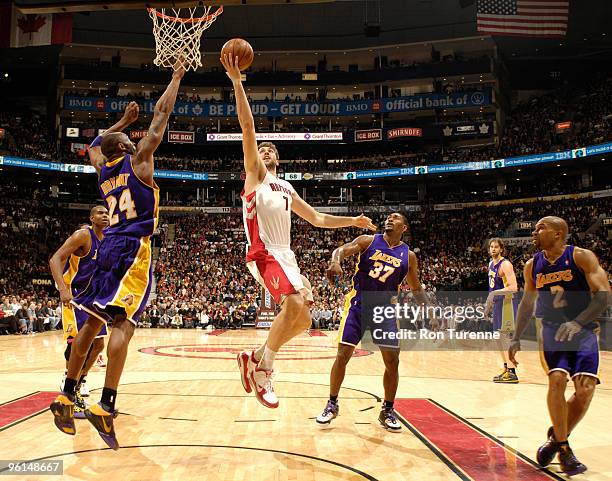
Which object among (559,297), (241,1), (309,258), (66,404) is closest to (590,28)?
(309,258)

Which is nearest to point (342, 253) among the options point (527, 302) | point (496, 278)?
point (527, 302)

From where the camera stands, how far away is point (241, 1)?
859 centimetres

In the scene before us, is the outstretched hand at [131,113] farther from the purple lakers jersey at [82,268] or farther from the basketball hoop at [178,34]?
the basketball hoop at [178,34]

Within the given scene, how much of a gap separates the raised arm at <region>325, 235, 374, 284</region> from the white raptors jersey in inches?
26.5

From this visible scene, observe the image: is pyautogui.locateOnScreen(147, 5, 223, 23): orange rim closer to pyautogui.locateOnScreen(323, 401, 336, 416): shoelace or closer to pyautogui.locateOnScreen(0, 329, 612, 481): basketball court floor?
pyautogui.locateOnScreen(0, 329, 612, 481): basketball court floor

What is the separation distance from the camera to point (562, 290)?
463cm

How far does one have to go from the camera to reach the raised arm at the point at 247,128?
14.5 feet

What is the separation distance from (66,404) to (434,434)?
3.36 metres

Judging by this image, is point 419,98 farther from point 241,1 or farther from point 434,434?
point 434,434

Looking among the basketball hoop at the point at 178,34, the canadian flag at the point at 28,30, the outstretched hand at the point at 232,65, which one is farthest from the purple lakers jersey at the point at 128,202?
the canadian flag at the point at 28,30

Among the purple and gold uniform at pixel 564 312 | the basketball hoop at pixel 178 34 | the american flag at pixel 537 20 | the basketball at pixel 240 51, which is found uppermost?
the american flag at pixel 537 20

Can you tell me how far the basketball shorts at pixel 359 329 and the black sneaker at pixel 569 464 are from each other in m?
2.02

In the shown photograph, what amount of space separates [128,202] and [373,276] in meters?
2.85

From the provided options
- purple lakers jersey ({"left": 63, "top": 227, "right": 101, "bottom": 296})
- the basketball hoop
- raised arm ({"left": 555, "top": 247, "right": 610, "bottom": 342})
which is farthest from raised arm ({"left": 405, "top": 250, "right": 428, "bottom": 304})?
the basketball hoop
